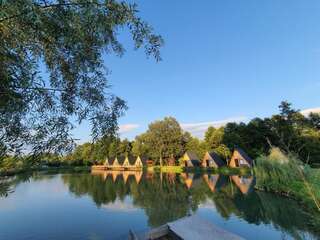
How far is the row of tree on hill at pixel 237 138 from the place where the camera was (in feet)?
109

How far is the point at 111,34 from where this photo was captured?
432 centimetres

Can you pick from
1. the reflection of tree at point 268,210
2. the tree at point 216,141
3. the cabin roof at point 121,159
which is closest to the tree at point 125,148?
the cabin roof at point 121,159

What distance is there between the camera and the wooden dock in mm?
A: 7074

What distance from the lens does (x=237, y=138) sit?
3906 centimetres

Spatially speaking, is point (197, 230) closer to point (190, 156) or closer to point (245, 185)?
point (245, 185)

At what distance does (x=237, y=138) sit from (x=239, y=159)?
4659 millimetres

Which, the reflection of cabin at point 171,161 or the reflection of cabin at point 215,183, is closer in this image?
the reflection of cabin at point 215,183

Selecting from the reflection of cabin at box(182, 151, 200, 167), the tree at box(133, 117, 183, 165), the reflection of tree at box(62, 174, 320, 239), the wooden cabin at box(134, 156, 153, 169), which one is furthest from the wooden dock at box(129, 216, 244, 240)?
the wooden cabin at box(134, 156, 153, 169)

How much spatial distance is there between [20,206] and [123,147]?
157ft

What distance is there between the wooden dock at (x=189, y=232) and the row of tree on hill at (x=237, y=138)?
455 inches

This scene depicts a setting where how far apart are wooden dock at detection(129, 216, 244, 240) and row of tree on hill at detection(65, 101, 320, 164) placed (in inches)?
455

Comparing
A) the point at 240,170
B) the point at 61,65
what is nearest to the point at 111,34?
the point at 61,65

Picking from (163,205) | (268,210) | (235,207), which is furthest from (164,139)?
(268,210)

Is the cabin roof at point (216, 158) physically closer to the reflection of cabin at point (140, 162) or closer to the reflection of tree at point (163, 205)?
the reflection of cabin at point (140, 162)
